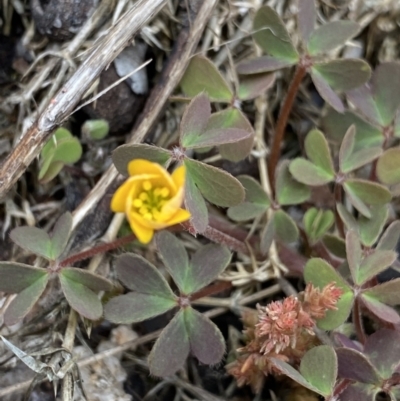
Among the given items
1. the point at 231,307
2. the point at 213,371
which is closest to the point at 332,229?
the point at 231,307

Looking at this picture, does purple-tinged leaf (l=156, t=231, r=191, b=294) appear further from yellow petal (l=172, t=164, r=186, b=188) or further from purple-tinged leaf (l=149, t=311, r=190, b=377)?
yellow petal (l=172, t=164, r=186, b=188)

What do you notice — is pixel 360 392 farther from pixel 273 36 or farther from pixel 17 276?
pixel 273 36

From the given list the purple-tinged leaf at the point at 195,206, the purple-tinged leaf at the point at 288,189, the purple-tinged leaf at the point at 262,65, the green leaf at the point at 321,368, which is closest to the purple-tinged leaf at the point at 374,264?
the green leaf at the point at 321,368

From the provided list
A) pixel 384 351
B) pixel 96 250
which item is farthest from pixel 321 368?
pixel 96 250

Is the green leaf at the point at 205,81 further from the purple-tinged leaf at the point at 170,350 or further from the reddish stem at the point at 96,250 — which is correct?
the purple-tinged leaf at the point at 170,350

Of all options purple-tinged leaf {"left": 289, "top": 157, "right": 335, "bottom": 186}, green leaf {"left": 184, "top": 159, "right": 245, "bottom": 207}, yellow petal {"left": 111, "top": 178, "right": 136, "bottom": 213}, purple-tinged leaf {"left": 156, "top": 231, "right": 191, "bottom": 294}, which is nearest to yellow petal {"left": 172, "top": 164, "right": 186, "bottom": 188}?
yellow petal {"left": 111, "top": 178, "right": 136, "bottom": 213}
